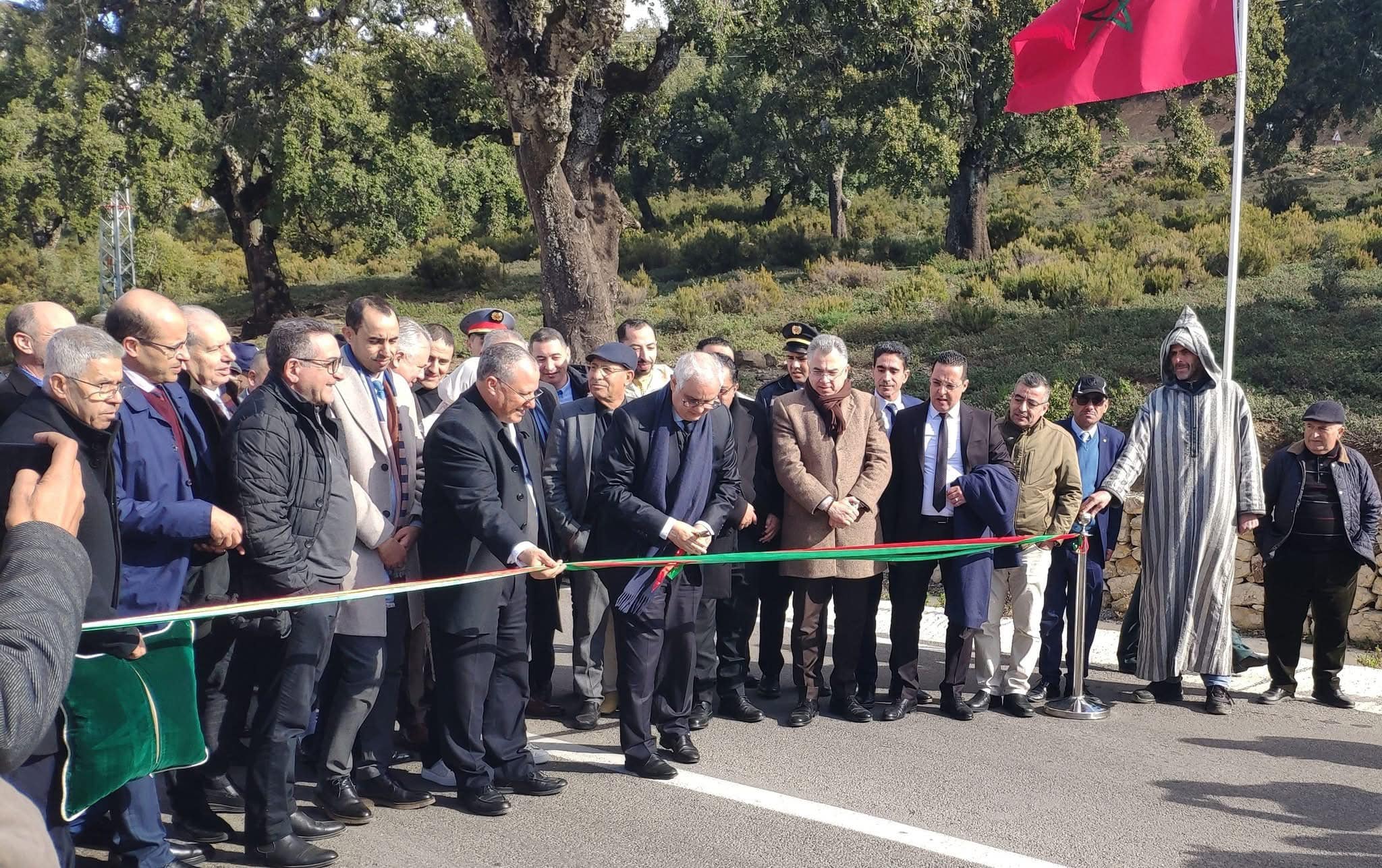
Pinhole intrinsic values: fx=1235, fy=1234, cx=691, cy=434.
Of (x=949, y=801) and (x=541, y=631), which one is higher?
(x=541, y=631)

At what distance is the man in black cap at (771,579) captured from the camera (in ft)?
24.0

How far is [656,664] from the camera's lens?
6.25 metres

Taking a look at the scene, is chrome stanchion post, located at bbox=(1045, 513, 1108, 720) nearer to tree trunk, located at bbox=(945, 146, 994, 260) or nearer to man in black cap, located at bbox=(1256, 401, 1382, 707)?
man in black cap, located at bbox=(1256, 401, 1382, 707)

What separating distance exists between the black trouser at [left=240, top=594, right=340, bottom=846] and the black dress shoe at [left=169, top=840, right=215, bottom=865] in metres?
0.19

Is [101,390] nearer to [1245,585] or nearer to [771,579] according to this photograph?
[771,579]

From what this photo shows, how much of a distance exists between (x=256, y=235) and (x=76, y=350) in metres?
25.7

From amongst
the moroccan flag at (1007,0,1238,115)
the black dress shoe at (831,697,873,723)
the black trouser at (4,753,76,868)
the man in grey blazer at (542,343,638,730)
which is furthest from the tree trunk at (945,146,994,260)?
the black trouser at (4,753,76,868)

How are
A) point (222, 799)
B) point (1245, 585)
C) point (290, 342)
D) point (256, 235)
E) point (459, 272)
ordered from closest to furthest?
point (290, 342) → point (222, 799) → point (1245, 585) → point (256, 235) → point (459, 272)

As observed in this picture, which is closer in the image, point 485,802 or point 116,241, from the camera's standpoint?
point 485,802

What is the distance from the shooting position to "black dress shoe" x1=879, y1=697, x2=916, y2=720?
7.10 metres

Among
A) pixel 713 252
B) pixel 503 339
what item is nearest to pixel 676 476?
pixel 503 339

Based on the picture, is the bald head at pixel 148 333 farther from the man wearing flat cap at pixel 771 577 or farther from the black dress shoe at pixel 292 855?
the man wearing flat cap at pixel 771 577

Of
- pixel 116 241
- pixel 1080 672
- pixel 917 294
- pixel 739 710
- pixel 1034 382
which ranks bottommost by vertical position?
pixel 739 710

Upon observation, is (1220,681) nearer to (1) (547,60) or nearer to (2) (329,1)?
(1) (547,60)
